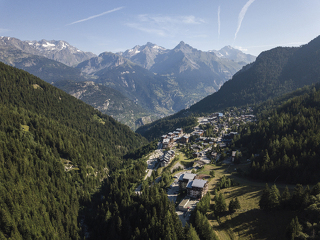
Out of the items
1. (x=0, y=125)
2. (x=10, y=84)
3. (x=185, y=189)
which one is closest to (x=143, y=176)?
(x=185, y=189)

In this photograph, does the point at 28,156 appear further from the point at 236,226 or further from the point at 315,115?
the point at 315,115

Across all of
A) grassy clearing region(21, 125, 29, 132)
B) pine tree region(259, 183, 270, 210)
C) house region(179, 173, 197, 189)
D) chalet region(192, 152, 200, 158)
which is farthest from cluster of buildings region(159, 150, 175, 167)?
grassy clearing region(21, 125, 29, 132)

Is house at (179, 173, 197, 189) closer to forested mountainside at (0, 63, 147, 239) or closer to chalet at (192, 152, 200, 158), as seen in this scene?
chalet at (192, 152, 200, 158)

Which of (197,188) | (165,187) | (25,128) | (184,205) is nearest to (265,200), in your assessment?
(197,188)

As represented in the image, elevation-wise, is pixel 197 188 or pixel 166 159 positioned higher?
pixel 166 159

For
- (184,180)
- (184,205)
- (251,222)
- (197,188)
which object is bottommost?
(251,222)

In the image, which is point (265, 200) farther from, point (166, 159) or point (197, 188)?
point (166, 159)

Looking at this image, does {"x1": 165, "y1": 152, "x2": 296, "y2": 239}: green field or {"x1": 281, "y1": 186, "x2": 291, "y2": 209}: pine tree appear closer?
{"x1": 165, "y1": 152, "x2": 296, "y2": 239}: green field
